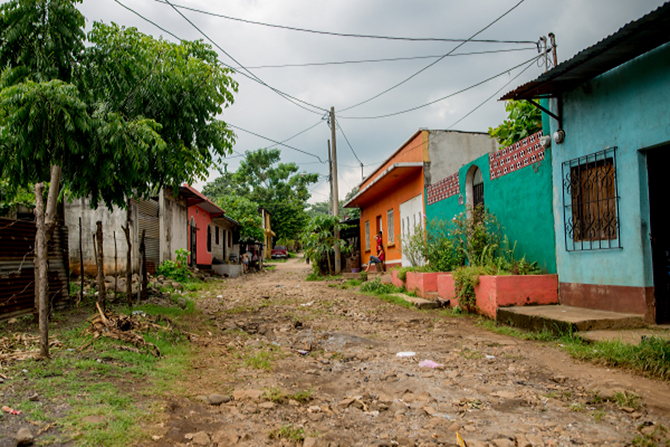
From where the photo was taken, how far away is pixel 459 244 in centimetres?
973

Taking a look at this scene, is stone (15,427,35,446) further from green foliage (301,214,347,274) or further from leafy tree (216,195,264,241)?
leafy tree (216,195,264,241)

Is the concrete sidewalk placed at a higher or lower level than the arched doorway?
lower

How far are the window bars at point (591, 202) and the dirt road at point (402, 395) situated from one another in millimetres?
1668

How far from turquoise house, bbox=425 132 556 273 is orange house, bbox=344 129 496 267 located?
2.36m

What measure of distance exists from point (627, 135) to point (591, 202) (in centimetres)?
97

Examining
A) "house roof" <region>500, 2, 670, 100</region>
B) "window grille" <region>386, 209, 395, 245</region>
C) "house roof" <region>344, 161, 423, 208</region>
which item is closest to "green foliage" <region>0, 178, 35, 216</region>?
"house roof" <region>344, 161, 423, 208</region>

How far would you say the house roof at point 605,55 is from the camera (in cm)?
462

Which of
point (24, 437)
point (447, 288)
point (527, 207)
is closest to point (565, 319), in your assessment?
point (527, 207)

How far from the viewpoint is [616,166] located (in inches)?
224

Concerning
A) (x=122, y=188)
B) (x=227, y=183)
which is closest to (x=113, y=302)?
(x=122, y=188)

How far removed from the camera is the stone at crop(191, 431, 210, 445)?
2777 millimetres

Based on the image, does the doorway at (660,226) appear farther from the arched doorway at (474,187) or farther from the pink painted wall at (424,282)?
the pink painted wall at (424,282)

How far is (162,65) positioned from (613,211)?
20.9ft

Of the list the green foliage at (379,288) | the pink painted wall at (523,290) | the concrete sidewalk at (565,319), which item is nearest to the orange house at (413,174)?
the green foliage at (379,288)
